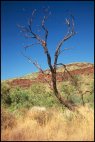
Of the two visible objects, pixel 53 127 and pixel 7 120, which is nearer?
pixel 53 127

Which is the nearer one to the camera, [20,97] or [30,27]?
[30,27]

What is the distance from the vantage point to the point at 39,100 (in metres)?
17.7

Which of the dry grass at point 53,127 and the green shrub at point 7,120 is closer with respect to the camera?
the dry grass at point 53,127

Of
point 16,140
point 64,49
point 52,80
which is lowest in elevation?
point 16,140

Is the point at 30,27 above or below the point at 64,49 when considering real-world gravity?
above

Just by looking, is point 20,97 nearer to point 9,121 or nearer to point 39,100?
point 39,100

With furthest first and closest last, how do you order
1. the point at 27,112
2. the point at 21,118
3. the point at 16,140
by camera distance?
the point at 27,112 < the point at 21,118 < the point at 16,140

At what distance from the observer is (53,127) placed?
10.5 m

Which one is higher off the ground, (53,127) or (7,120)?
(7,120)

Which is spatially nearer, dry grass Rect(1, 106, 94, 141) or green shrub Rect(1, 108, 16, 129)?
dry grass Rect(1, 106, 94, 141)

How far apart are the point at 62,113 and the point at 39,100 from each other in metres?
5.40

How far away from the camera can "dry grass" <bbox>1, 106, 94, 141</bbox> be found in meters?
9.52

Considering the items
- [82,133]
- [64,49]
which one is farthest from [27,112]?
[82,133]

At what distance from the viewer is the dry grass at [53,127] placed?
9.52m
